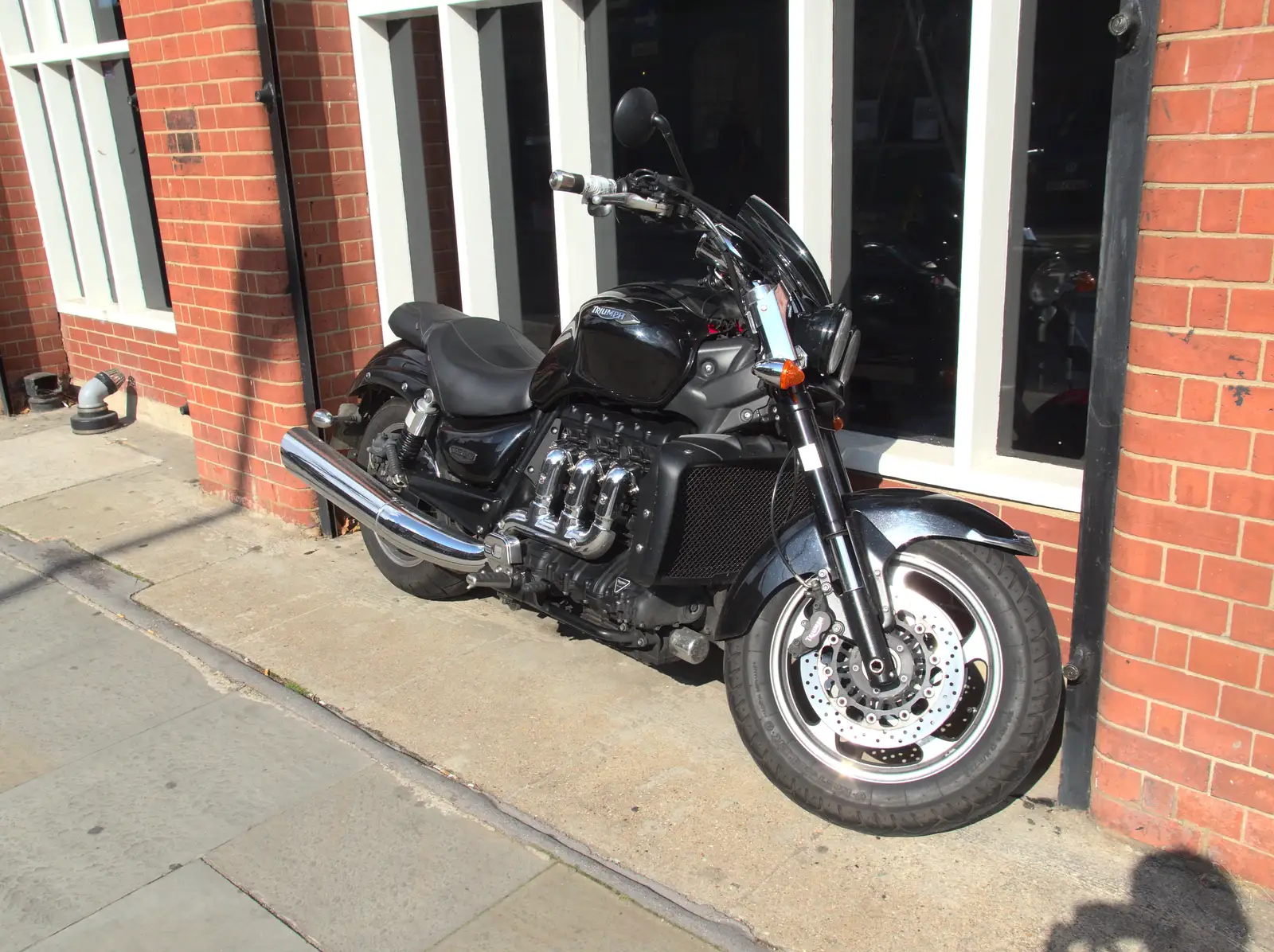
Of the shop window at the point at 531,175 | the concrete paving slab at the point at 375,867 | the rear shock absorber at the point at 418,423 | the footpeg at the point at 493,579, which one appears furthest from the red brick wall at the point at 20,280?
the concrete paving slab at the point at 375,867

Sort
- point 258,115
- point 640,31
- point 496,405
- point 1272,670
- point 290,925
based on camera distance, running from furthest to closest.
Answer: point 258,115, point 640,31, point 496,405, point 290,925, point 1272,670

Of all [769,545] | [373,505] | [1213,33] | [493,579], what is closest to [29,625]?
[373,505]

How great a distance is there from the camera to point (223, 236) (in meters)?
5.51

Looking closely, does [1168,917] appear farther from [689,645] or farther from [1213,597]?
[689,645]

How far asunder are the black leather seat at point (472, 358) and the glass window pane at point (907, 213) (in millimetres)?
1211

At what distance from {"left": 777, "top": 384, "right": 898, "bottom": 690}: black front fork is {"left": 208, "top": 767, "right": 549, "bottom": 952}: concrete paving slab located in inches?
40.4

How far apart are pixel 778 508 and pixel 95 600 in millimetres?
3153

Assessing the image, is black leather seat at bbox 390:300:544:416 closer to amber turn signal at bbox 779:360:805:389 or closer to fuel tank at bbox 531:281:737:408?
fuel tank at bbox 531:281:737:408

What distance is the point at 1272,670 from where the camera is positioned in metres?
2.66

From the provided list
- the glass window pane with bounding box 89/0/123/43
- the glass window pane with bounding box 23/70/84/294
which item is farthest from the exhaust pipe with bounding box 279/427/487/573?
the glass window pane with bounding box 23/70/84/294

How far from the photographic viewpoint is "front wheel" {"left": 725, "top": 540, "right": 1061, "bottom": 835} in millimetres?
2857

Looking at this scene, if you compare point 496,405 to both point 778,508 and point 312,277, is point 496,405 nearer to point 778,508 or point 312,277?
point 778,508

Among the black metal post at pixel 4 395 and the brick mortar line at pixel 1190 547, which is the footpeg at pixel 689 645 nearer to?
the brick mortar line at pixel 1190 547

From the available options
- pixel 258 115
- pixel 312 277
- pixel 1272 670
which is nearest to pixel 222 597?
pixel 312 277
